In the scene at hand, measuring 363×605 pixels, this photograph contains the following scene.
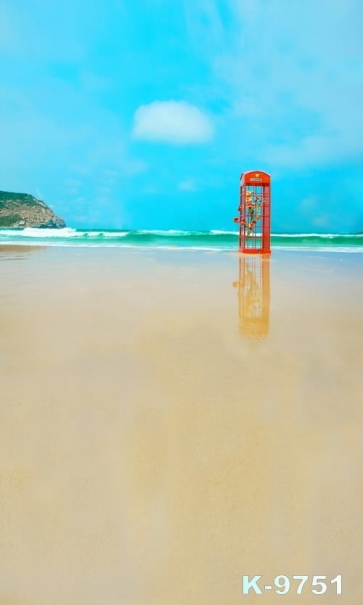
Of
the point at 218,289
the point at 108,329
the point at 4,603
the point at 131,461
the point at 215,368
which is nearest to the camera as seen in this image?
the point at 4,603

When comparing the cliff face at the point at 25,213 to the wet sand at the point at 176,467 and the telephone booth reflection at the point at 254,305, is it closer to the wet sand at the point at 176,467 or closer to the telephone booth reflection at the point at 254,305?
the telephone booth reflection at the point at 254,305

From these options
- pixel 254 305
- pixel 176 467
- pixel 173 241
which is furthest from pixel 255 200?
pixel 173 241

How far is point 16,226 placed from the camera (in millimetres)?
38875

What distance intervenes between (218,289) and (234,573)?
385 cm

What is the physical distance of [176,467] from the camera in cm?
119

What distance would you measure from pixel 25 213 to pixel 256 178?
35918 millimetres

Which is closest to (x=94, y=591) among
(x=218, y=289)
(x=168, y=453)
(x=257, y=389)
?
(x=168, y=453)

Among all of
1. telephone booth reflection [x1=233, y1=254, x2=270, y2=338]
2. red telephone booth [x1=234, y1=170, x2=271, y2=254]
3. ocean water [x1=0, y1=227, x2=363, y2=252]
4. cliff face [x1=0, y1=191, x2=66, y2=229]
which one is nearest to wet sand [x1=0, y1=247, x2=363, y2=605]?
telephone booth reflection [x1=233, y1=254, x2=270, y2=338]

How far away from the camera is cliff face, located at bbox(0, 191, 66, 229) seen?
39438 mm

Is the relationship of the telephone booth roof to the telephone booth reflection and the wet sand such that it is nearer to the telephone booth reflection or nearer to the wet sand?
the telephone booth reflection

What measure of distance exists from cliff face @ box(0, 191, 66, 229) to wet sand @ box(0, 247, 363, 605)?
39.9m

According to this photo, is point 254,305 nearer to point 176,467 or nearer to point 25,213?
point 176,467

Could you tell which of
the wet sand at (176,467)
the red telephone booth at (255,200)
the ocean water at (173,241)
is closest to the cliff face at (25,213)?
the ocean water at (173,241)

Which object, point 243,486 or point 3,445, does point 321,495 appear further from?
point 3,445
